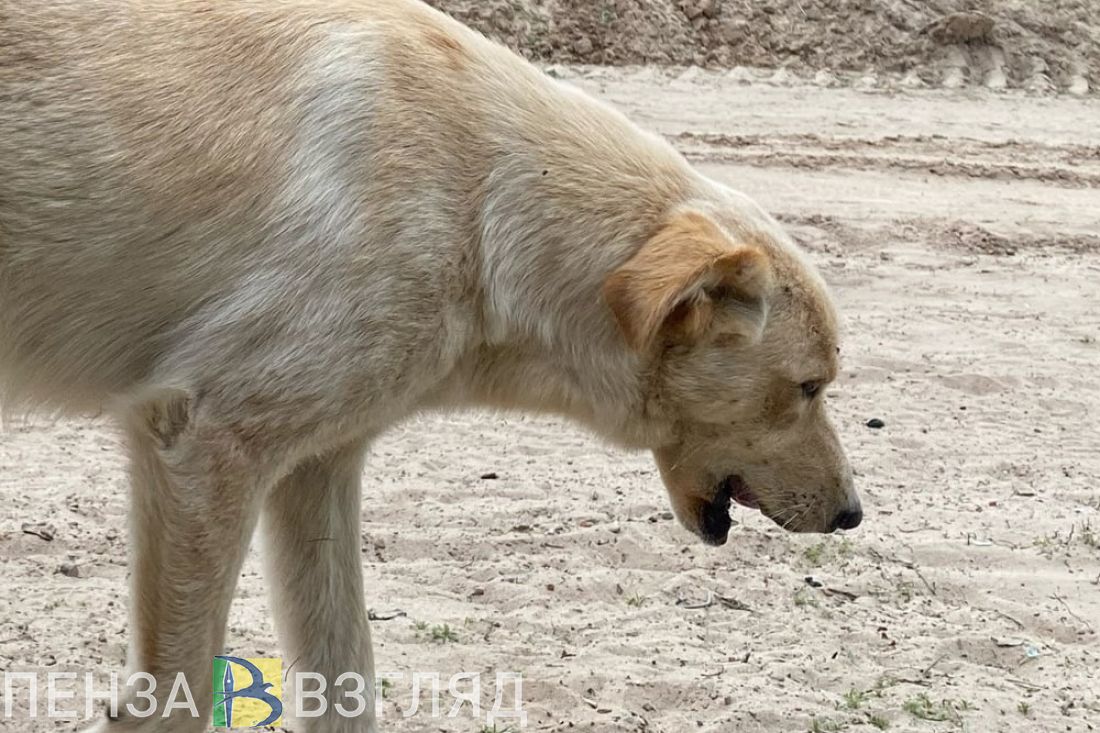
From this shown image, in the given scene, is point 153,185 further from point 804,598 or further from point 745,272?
point 804,598

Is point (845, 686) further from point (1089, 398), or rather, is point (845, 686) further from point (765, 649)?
point (1089, 398)

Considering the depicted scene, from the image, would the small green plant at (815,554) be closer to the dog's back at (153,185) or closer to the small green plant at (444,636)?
→ the small green plant at (444,636)

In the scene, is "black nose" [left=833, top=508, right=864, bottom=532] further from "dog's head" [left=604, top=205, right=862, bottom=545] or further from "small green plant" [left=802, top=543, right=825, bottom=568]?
"small green plant" [left=802, top=543, right=825, bottom=568]

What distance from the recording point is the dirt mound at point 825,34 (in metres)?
15.3

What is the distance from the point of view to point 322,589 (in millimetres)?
4469

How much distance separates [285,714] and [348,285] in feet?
5.17

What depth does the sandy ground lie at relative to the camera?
194 inches

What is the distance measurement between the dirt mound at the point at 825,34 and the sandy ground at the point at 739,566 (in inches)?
272

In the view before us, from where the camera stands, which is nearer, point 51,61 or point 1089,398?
point 51,61

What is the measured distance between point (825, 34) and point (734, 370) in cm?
1308

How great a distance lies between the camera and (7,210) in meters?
3.65

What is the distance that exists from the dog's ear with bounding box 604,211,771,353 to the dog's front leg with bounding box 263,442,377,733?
961mm

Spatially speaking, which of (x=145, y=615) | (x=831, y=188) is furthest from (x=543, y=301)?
(x=831, y=188)

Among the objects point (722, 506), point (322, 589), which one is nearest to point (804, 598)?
point (722, 506)
